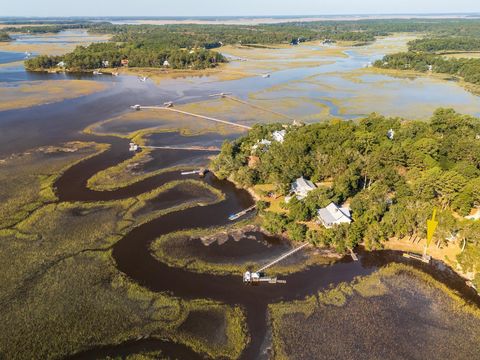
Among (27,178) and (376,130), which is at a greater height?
(376,130)

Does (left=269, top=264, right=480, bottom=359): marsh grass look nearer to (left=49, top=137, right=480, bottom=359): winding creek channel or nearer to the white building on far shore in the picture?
(left=49, top=137, right=480, bottom=359): winding creek channel

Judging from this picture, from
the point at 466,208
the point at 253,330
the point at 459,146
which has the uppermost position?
the point at 459,146

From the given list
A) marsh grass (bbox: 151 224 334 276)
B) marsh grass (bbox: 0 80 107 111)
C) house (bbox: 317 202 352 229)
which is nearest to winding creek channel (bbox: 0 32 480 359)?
marsh grass (bbox: 151 224 334 276)

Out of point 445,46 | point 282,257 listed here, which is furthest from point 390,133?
point 445,46

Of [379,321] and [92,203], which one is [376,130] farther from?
[92,203]

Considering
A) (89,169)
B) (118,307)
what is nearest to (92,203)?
(89,169)

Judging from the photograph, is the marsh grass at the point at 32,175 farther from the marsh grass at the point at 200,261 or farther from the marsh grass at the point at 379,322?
the marsh grass at the point at 379,322

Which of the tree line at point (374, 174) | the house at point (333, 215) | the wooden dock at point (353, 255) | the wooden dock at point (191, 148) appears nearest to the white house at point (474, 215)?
the tree line at point (374, 174)
